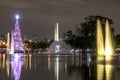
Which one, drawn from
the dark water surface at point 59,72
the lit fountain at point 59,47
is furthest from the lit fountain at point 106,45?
the lit fountain at point 59,47

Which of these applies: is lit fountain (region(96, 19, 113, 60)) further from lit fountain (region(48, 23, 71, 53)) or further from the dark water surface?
lit fountain (region(48, 23, 71, 53))

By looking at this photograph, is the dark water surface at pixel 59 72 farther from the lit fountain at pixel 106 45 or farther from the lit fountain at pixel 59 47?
the lit fountain at pixel 59 47

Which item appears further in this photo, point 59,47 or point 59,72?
point 59,47

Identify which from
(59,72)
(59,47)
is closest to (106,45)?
(59,72)

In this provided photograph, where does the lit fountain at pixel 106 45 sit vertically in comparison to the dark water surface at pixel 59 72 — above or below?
above

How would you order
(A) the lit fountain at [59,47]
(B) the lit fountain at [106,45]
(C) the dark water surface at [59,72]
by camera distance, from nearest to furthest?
1. (C) the dark water surface at [59,72]
2. (B) the lit fountain at [106,45]
3. (A) the lit fountain at [59,47]

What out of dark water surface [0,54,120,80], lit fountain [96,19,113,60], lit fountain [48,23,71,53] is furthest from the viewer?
lit fountain [48,23,71,53]

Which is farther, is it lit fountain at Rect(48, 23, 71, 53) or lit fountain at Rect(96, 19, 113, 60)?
lit fountain at Rect(48, 23, 71, 53)

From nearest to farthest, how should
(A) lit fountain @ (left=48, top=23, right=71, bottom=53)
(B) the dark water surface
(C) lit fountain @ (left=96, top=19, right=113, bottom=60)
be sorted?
(B) the dark water surface → (C) lit fountain @ (left=96, top=19, right=113, bottom=60) → (A) lit fountain @ (left=48, top=23, right=71, bottom=53)

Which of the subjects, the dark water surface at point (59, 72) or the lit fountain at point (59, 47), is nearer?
the dark water surface at point (59, 72)

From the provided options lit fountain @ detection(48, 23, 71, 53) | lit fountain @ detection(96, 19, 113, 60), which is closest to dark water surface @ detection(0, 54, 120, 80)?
lit fountain @ detection(96, 19, 113, 60)

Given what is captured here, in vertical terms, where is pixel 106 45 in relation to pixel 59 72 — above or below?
above

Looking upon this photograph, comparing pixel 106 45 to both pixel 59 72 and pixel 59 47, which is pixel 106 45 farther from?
pixel 59 47

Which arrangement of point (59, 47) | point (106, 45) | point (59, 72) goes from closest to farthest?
point (59, 72), point (106, 45), point (59, 47)
